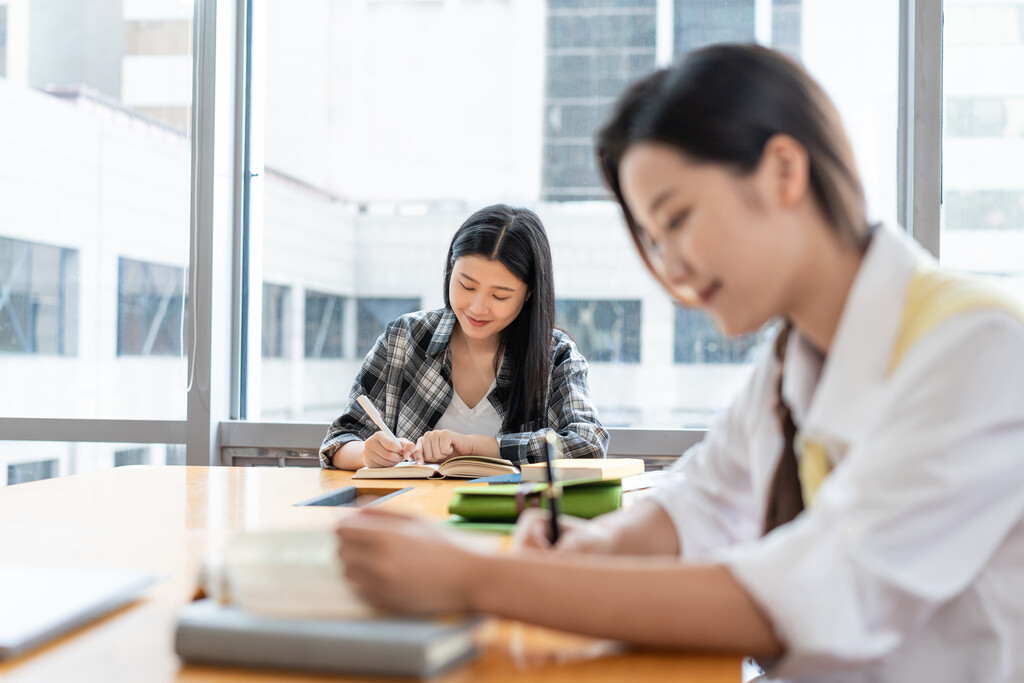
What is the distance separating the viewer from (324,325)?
3000mm

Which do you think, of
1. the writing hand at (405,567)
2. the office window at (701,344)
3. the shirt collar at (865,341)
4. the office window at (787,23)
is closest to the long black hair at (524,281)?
the office window at (701,344)

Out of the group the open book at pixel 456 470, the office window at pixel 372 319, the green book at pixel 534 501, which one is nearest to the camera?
the green book at pixel 534 501

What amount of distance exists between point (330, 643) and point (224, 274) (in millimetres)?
2551

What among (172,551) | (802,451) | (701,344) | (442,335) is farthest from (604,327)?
(802,451)

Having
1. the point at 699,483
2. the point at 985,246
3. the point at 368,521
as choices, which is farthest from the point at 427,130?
the point at 368,521

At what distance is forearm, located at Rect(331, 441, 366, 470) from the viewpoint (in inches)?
76.7

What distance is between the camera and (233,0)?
9.65 feet

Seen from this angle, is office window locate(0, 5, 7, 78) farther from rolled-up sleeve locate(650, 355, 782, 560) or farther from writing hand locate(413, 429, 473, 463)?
rolled-up sleeve locate(650, 355, 782, 560)

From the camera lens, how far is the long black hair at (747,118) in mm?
708

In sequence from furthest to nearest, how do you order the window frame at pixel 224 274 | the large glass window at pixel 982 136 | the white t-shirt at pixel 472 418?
the window frame at pixel 224 274, the large glass window at pixel 982 136, the white t-shirt at pixel 472 418

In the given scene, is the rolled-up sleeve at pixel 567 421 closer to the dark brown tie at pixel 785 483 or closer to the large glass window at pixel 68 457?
the dark brown tie at pixel 785 483

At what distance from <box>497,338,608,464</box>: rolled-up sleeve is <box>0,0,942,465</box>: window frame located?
544 millimetres

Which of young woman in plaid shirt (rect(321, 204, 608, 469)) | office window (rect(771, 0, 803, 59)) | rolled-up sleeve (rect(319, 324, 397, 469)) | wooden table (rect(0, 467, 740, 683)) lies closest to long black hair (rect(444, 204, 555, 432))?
young woman in plaid shirt (rect(321, 204, 608, 469))

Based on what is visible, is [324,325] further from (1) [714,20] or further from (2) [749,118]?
(2) [749,118]
